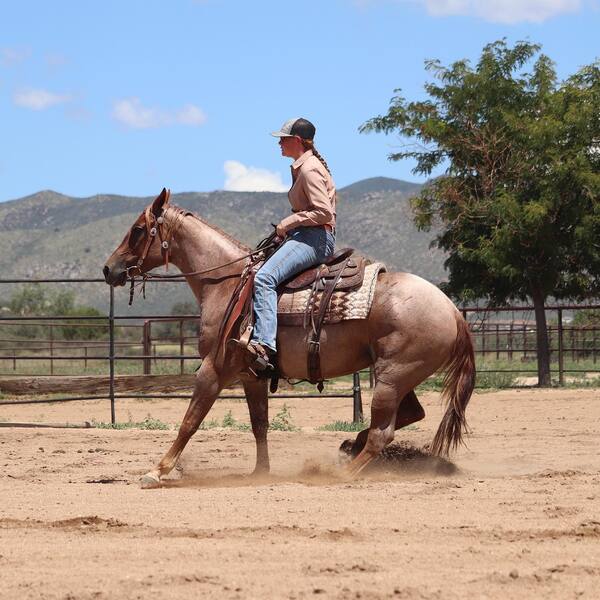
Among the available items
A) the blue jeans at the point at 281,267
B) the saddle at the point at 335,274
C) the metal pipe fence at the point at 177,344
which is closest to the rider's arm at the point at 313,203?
the blue jeans at the point at 281,267

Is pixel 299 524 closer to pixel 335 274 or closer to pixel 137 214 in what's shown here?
pixel 335 274

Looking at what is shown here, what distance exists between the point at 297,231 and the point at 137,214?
403ft

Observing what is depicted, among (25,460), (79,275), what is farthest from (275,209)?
(25,460)

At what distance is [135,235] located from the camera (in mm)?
8773

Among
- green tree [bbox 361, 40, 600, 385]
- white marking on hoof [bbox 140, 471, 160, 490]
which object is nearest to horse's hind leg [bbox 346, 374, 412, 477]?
white marking on hoof [bbox 140, 471, 160, 490]

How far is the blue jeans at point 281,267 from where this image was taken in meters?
8.06

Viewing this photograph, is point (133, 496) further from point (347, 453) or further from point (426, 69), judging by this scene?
point (426, 69)

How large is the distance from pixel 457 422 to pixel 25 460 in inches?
148

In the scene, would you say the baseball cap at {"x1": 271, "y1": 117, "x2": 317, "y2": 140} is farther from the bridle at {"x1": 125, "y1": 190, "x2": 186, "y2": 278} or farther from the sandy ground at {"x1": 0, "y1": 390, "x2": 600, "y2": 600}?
the sandy ground at {"x1": 0, "y1": 390, "x2": 600, "y2": 600}

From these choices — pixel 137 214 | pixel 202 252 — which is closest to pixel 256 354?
pixel 202 252

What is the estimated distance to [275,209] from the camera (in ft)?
459

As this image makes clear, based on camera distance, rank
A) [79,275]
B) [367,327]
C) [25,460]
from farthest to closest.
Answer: [79,275] → [25,460] → [367,327]

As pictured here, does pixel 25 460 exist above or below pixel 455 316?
below

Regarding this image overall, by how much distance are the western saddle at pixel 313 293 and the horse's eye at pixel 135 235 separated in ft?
3.16
